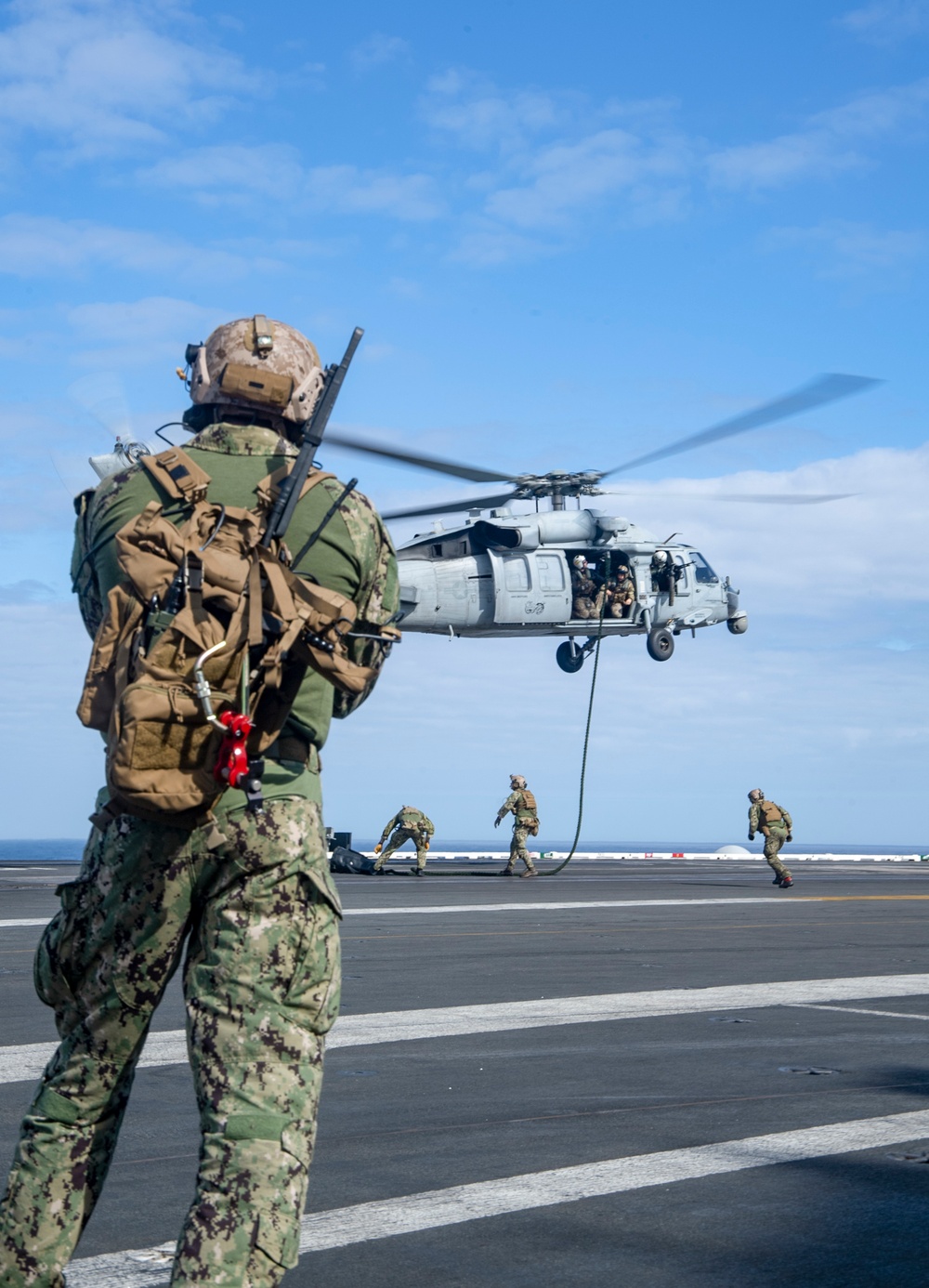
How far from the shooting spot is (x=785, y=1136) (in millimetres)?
5266

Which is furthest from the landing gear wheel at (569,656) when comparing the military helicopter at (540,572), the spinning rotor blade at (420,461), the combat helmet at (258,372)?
the combat helmet at (258,372)

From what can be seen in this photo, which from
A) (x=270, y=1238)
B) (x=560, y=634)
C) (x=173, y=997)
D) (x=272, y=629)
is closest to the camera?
(x=270, y=1238)

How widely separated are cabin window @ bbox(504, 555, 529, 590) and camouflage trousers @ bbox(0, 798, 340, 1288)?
1021 inches

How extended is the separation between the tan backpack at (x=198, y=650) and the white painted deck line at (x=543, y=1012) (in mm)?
3897

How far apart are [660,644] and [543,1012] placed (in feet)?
76.5

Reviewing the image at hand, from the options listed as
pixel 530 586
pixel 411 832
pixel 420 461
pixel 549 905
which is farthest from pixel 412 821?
pixel 420 461

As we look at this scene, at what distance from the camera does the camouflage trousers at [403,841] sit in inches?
1096

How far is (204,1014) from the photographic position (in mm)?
2777

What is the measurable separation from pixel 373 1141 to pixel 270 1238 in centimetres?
259

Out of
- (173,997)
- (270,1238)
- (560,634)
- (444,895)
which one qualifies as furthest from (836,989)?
(560,634)

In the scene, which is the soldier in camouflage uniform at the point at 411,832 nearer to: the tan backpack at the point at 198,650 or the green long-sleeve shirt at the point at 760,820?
the green long-sleeve shirt at the point at 760,820

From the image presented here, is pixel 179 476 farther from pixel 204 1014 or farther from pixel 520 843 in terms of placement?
pixel 520 843

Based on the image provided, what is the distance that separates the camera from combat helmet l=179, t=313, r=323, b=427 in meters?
3.15

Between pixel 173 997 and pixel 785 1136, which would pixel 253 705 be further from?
pixel 173 997
